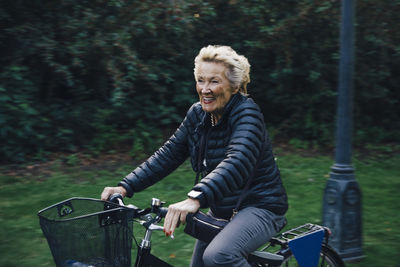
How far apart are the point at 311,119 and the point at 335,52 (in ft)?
4.53

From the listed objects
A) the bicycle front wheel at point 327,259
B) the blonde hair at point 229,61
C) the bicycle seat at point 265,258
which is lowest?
the bicycle front wheel at point 327,259

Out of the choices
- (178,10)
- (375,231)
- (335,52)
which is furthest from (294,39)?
(375,231)

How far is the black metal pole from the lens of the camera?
14.4 ft

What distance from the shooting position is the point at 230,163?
2.60 metres

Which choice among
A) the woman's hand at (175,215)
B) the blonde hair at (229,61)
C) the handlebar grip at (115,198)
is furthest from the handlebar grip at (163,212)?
the blonde hair at (229,61)

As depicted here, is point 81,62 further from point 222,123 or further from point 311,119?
point 222,123

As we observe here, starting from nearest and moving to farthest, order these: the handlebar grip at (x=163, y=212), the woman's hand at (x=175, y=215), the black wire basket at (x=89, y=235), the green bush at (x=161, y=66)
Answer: the black wire basket at (x=89, y=235)
the woman's hand at (x=175, y=215)
the handlebar grip at (x=163, y=212)
the green bush at (x=161, y=66)

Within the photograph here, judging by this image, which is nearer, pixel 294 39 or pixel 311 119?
pixel 294 39

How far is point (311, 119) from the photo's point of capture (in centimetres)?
981

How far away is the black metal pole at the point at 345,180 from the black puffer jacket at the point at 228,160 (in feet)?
5.49

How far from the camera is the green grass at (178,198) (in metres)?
4.71

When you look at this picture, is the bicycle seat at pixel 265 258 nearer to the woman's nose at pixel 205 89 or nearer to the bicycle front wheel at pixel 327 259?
the bicycle front wheel at pixel 327 259

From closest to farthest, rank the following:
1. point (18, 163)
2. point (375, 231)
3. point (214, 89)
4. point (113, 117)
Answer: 1. point (214, 89)
2. point (375, 231)
3. point (18, 163)
4. point (113, 117)

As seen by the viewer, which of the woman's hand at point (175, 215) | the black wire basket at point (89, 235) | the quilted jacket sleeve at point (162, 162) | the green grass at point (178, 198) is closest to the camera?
the black wire basket at point (89, 235)
